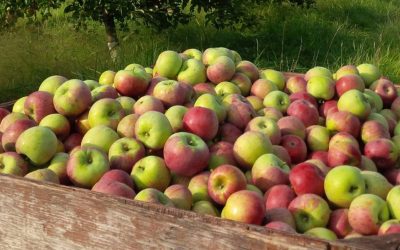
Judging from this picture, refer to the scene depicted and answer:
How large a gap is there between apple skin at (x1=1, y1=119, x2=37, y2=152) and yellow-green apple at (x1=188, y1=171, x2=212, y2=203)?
28.3 inches

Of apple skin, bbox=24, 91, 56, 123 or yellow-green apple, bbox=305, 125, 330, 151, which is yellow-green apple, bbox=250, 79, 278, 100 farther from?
apple skin, bbox=24, 91, 56, 123

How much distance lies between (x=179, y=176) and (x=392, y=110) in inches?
51.0

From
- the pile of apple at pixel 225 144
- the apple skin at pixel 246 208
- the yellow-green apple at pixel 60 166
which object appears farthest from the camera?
the yellow-green apple at pixel 60 166

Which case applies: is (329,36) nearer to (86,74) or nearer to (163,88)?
(86,74)

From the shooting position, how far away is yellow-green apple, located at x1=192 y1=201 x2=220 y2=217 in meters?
1.80

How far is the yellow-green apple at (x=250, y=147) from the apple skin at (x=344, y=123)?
0.41 m

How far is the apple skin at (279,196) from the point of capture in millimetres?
1795

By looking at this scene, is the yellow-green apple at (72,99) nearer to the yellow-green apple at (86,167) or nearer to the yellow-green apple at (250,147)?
the yellow-green apple at (86,167)

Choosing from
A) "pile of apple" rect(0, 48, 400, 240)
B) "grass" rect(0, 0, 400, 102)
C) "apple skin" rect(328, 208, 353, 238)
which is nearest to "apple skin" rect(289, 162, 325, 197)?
"pile of apple" rect(0, 48, 400, 240)

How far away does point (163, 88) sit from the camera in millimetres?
2393

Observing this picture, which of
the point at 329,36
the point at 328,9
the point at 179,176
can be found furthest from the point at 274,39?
the point at 179,176

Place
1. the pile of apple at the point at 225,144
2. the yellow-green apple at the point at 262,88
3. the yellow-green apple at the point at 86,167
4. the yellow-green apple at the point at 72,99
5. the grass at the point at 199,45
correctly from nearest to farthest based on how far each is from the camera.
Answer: the pile of apple at the point at 225,144 → the yellow-green apple at the point at 86,167 → the yellow-green apple at the point at 72,99 → the yellow-green apple at the point at 262,88 → the grass at the point at 199,45

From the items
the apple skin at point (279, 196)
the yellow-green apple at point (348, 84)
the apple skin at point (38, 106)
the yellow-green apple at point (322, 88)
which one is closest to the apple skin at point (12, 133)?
the apple skin at point (38, 106)

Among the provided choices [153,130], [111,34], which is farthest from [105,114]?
[111,34]
